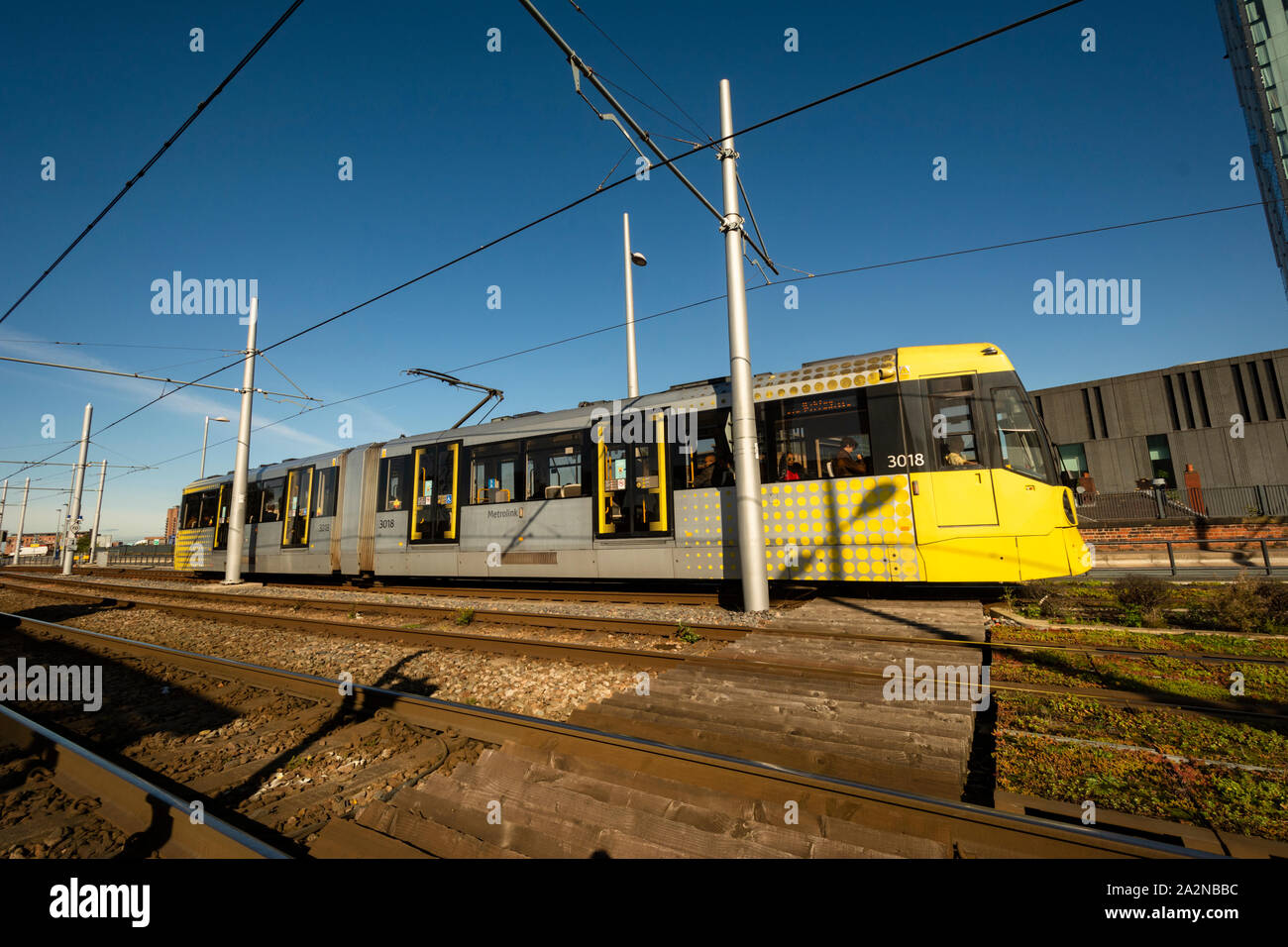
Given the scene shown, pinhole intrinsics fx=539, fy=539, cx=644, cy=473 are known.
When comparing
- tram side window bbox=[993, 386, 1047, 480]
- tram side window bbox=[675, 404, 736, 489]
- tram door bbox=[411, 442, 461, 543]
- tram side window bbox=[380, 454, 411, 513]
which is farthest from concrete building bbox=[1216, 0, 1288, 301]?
tram side window bbox=[380, 454, 411, 513]

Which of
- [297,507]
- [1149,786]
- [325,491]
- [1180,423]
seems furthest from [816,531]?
[1180,423]

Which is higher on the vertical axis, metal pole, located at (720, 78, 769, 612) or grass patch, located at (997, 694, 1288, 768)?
metal pole, located at (720, 78, 769, 612)

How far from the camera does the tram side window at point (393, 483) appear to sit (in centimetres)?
1355

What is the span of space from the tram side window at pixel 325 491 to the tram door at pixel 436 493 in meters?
3.59

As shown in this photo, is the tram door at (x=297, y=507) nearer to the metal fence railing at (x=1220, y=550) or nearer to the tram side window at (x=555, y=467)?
the tram side window at (x=555, y=467)

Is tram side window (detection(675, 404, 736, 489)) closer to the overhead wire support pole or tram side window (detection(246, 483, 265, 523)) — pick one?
the overhead wire support pole

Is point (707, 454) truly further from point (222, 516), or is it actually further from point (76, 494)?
point (76, 494)

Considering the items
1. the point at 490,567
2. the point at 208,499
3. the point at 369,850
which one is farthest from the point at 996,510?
the point at 208,499

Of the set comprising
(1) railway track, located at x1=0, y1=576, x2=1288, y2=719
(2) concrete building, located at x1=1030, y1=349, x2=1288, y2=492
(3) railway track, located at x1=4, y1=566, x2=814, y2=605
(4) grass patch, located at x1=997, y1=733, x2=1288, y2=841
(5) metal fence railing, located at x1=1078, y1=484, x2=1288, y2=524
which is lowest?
(4) grass patch, located at x1=997, y1=733, x2=1288, y2=841

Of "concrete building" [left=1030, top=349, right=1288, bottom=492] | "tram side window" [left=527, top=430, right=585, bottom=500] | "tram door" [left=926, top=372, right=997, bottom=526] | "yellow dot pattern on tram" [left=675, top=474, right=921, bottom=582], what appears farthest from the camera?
"concrete building" [left=1030, top=349, right=1288, bottom=492]

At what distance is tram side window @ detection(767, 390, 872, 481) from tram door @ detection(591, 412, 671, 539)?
2.03m

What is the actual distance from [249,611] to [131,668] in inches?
180

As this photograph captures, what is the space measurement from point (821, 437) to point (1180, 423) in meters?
30.8

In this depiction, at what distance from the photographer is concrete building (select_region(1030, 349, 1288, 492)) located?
2575cm
